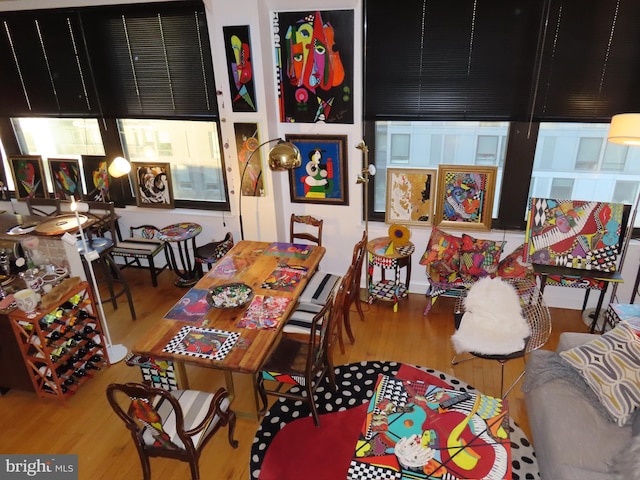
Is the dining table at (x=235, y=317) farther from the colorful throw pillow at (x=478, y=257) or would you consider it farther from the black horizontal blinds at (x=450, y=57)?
the black horizontal blinds at (x=450, y=57)


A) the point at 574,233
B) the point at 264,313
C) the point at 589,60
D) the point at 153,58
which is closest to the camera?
the point at 264,313

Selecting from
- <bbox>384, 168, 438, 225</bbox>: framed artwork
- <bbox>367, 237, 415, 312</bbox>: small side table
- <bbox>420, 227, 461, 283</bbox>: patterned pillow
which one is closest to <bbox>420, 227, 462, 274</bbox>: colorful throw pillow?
<bbox>420, 227, 461, 283</bbox>: patterned pillow

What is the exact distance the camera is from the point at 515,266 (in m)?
4.17

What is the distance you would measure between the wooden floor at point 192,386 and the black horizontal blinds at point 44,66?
8.10 feet

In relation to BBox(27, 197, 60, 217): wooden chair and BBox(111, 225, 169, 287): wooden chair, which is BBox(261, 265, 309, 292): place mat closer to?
BBox(111, 225, 169, 287): wooden chair

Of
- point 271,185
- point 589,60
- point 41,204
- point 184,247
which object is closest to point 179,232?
point 184,247

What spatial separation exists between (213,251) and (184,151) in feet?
4.09

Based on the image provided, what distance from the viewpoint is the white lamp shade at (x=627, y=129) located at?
3.21 m

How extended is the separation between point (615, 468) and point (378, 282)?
2670mm

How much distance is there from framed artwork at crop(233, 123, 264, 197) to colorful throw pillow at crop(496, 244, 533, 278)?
2521mm

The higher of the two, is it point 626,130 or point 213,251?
point 626,130

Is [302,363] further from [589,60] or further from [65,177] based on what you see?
[65,177]

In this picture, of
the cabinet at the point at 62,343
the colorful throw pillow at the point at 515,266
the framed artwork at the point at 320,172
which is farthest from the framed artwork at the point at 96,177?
the colorful throw pillow at the point at 515,266

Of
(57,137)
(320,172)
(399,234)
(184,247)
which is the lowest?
(184,247)
